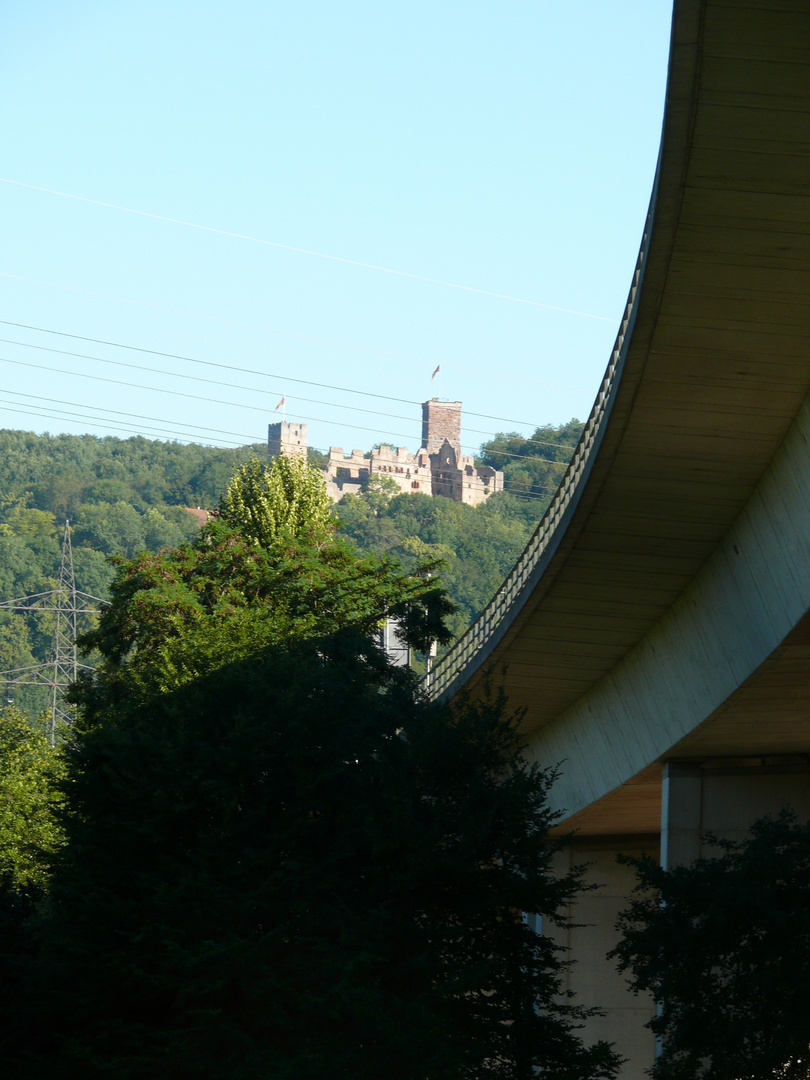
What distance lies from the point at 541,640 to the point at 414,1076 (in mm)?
8509

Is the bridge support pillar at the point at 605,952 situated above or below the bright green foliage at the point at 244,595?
below

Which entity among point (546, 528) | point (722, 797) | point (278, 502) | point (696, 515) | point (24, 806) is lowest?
point (722, 797)

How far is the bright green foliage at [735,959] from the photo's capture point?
1574 cm

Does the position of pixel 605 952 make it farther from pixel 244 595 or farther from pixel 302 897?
pixel 302 897

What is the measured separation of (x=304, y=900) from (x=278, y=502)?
28.2 m

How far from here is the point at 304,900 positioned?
18.0m

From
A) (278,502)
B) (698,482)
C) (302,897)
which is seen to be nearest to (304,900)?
(302,897)

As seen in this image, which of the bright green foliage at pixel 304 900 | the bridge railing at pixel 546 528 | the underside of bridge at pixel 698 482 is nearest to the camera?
the underside of bridge at pixel 698 482

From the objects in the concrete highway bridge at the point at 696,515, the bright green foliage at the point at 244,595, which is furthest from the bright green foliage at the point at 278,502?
the concrete highway bridge at the point at 696,515

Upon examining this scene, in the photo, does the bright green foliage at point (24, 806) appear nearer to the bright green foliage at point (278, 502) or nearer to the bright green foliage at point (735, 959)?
the bright green foliage at point (278, 502)

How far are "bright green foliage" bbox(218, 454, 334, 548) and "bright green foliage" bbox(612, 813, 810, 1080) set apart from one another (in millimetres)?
25468

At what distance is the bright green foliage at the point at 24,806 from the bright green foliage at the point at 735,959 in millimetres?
17942

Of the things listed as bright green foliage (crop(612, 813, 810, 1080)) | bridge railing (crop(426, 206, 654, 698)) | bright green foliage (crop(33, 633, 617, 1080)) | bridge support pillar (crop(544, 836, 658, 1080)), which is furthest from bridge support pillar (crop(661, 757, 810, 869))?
bridge support pillar (crop(544, 836, 658, 1080))

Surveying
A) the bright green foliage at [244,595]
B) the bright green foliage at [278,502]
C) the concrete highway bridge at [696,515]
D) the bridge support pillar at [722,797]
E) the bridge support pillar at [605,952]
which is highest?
the bright green foliage at [278,502]
